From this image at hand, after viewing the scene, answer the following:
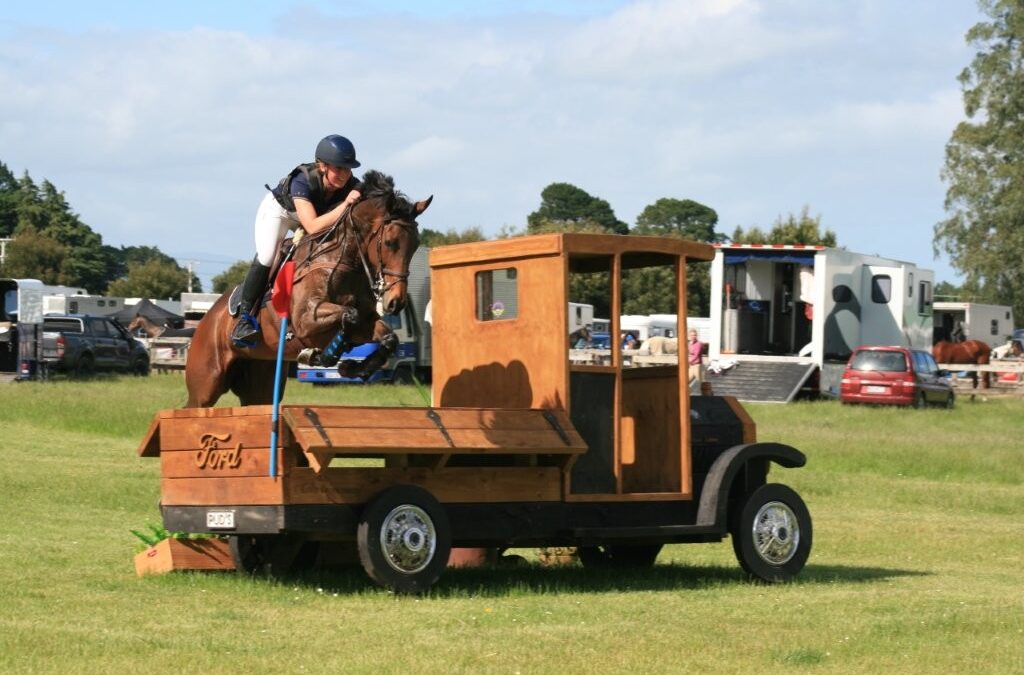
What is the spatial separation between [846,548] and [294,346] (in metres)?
5.74

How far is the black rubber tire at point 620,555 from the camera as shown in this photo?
1194 cm

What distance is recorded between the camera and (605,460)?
10.6 metres

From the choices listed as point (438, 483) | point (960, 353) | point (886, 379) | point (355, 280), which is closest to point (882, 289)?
point (886, 379)

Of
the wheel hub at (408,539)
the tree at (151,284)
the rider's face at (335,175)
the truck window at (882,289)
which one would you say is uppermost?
the tree at (151,284)

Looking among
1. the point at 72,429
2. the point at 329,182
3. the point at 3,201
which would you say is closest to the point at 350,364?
the point at 329,182

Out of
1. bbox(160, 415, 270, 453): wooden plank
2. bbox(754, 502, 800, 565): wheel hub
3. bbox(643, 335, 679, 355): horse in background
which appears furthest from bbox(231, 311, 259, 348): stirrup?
bbox(643, 335, 679, 355): horse in background

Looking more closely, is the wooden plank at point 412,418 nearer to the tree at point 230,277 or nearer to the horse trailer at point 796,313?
the horse trailer at point 796,313

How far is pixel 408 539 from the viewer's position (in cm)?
952

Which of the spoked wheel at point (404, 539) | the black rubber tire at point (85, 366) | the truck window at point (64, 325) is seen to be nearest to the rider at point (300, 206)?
the spoked wheel at point (404, 539)

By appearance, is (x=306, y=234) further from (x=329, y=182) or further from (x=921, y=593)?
(x=921, y=593)

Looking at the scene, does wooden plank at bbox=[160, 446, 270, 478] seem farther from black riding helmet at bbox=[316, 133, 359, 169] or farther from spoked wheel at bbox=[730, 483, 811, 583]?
spoked wheel at bbox=[730, 483, 811, 583]

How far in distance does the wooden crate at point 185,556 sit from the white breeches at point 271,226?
2.16 m

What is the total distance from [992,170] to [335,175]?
180 ft

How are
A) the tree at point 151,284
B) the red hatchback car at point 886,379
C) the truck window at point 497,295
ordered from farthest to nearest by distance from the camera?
the tree at point 151,284, the red hatchback car at point 886,379, the truck window at point 497,295
